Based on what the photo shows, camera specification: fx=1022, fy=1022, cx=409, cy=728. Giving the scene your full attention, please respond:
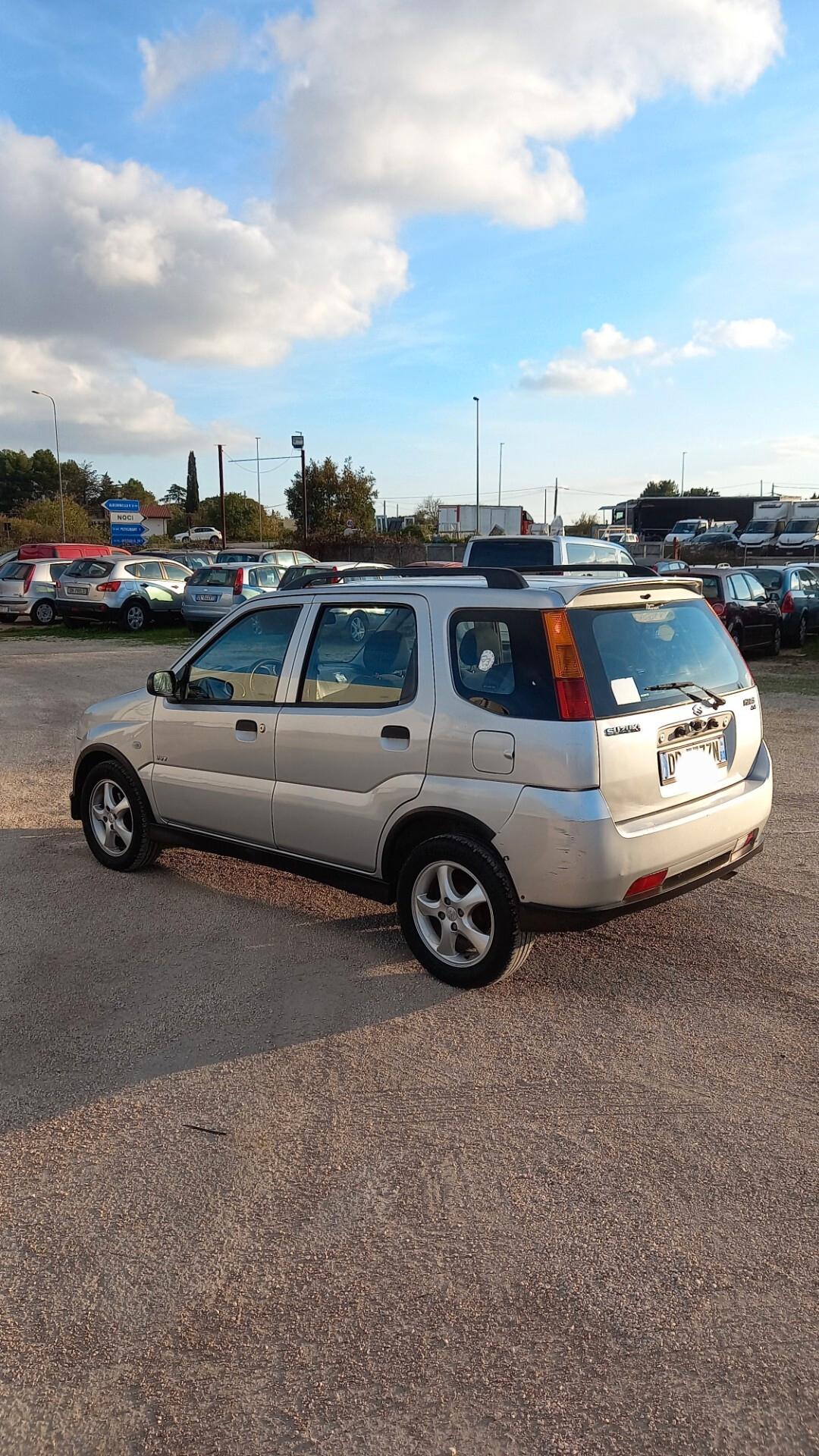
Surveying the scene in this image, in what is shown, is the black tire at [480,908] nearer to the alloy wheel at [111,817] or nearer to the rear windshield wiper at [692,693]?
the rear windshield wiper at [692,693]

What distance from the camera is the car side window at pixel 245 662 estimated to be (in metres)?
5.12

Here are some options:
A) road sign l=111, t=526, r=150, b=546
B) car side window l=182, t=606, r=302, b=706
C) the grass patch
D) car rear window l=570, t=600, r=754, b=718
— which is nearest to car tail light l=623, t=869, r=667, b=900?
car rear window l=570, t=600, r=754, b=718

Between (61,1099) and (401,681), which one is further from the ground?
(401,681)

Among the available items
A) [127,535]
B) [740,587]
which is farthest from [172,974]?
[127,535]

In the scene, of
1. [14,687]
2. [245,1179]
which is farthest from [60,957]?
[14,687]

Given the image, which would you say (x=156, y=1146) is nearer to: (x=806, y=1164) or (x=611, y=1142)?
(x=611, y=1142)

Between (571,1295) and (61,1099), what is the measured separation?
1.89 meters

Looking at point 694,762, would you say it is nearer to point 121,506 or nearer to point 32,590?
point 32,590

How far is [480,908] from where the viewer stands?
426 centimetres

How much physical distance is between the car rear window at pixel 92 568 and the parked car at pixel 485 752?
62.4 ft

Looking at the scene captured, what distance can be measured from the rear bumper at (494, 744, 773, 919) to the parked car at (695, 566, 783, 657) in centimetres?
1191

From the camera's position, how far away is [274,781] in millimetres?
5004

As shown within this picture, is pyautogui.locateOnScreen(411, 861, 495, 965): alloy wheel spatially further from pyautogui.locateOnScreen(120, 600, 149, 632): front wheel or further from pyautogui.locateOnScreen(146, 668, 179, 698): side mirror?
pyautogui.locateOnScreen(120, 600, 149, 632): front wheel

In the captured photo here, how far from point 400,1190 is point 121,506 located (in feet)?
205
